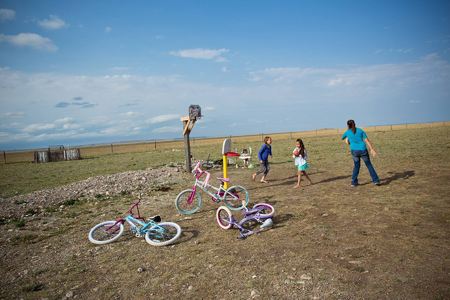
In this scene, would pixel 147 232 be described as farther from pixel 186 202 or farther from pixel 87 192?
pixel 87 192

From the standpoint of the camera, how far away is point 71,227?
8.89 metres

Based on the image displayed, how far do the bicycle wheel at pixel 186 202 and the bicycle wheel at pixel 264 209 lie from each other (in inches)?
91.1

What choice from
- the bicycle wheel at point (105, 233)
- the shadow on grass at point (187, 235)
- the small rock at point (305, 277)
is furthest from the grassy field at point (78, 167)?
the small rock at point (305, 277)

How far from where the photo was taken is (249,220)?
760cm

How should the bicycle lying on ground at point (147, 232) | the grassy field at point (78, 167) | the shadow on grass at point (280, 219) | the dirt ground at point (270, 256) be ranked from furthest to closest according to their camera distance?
the grassy field at point (78, 167)
the shadow on grass at point (280, 219)
the bicycle lying on ground at point (147, 232)
the dirt ground at point (270, 256)

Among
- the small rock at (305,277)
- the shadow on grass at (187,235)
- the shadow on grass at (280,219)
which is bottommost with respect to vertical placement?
the shadow on grass at (187,235)

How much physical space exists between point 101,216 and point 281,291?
7.29 m

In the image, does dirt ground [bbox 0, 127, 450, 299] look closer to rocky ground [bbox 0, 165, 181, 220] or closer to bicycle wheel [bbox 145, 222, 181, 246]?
bicycle wheel [bbox 145, 222, 181, 246]

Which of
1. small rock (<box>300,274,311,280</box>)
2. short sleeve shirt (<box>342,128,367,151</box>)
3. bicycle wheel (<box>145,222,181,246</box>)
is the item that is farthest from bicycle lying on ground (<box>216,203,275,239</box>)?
short sleeve shirt (<box>342,128,367,151</box>)

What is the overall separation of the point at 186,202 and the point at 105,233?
100 inches

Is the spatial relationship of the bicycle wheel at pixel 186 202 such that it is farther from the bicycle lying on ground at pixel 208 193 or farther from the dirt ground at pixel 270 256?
the dirt ground at pixel 270 256

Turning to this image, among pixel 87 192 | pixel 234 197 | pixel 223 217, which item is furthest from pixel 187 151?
pixel 223 217

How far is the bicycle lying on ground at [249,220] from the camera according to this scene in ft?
23.3

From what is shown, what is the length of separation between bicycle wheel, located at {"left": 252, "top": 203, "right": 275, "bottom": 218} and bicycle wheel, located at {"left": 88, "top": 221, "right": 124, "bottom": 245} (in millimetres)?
3549
